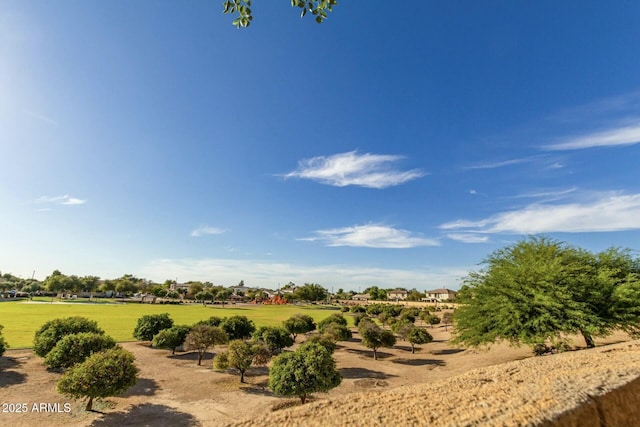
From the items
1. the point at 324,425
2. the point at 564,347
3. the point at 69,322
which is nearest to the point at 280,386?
the point at 324,425

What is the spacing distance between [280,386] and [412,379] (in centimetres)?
1423

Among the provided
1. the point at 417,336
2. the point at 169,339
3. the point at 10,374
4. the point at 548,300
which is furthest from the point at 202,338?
the point at 548,300

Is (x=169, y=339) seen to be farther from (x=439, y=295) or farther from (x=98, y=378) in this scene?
(x=439, y=295)

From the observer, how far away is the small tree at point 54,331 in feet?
90.5

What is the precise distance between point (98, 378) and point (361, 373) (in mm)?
21948

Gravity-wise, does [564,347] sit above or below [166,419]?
above

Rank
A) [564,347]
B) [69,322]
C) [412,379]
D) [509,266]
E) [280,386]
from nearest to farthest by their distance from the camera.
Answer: [280,386] → [564,347] → [509,266] → [412,379] → [69,322]

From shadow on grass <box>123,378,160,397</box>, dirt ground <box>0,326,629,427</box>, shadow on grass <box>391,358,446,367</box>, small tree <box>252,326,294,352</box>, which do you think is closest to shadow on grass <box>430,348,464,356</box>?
dirt ground <box>0,326,629,427</box>

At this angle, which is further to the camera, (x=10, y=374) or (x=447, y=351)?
(x=447, y=351)

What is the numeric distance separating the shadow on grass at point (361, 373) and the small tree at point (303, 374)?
27.8 ft

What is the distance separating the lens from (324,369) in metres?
20.9

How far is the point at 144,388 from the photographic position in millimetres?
23000

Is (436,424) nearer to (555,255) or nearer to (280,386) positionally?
(280,386)

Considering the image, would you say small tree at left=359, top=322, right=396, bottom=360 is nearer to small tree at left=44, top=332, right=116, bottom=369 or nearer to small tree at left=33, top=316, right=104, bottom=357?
small tree at left=44, top=332, right=116, bottom=369
